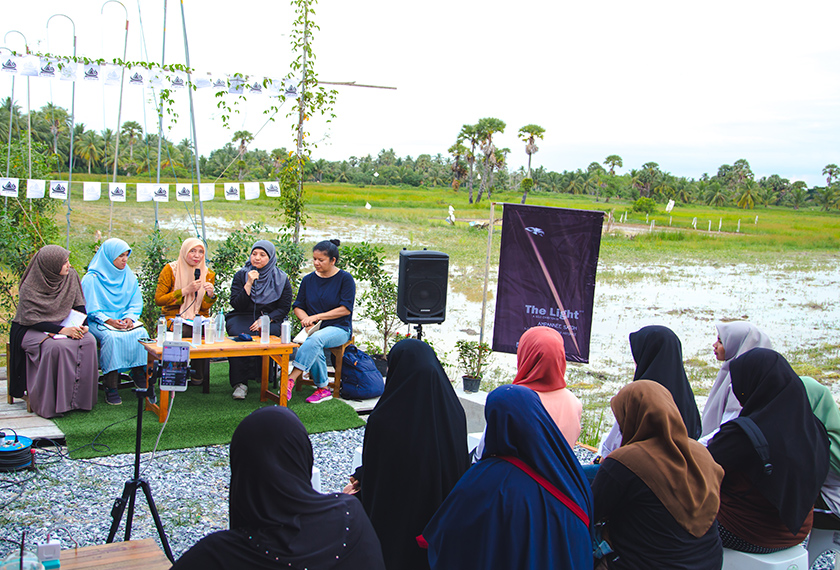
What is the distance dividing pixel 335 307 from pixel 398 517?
3234 mm

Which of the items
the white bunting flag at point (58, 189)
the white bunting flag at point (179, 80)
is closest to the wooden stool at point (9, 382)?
the white bunting flag at point (58, 189)

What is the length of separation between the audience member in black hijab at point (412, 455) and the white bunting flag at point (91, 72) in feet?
15.5

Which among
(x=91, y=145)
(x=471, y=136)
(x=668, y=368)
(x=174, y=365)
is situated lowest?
(x=174, y=365)

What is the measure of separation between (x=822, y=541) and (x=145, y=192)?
551 centimetres

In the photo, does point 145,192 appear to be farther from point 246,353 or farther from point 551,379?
point 551,379

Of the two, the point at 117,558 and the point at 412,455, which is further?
the point at 412,455

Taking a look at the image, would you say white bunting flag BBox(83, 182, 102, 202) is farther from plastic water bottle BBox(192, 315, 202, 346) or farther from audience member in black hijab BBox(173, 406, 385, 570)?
audience member in black hijab BBox(173, 406, 385, 570)

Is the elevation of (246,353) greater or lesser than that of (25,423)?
greater

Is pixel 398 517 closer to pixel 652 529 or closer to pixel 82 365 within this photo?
pixel 652 529

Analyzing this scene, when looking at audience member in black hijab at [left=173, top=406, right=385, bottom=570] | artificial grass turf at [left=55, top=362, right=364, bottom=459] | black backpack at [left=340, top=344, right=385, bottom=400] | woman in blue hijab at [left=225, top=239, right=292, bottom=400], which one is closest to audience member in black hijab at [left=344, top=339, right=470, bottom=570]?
audience member in black hijab at [left=173, top=406, right=385, bottom=570]

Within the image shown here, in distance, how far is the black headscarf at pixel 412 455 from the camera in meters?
2.22

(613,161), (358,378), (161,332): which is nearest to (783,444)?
(358,378)

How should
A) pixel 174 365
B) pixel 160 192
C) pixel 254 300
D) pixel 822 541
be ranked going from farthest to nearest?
pixel 160 192
pixel 254 300
pixel 174 365
pixel 822 541

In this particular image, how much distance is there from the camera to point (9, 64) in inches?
208
